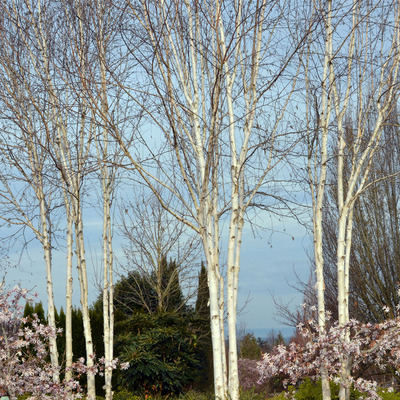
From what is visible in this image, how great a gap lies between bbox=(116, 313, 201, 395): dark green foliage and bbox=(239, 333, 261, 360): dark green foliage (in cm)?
438

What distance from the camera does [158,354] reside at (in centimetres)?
1161

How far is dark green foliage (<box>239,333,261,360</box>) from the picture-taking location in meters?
16.6

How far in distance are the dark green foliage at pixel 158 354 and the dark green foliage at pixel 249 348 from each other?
438 centimetres

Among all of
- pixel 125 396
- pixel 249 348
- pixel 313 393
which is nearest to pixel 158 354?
pixel 125 396

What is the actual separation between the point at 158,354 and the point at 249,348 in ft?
20.2

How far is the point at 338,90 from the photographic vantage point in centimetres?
767

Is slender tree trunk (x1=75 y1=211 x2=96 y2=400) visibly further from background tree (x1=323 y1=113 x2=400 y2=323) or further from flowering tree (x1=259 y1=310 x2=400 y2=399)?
background tree (x1=323 y1=113 x2=400 y2=323)

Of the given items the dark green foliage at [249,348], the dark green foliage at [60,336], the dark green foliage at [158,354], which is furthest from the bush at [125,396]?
the dark green foliage at [249,348]

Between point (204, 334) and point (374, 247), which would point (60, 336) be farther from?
point (374, 247)

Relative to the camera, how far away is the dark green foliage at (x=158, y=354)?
11.2m

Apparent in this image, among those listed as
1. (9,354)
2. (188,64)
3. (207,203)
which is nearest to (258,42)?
(188,64)

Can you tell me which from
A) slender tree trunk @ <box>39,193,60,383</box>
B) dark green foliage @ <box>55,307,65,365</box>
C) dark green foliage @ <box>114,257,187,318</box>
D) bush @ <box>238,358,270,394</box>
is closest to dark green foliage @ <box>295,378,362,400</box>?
slender tree trunk @ <box>39,193,60,383</box>

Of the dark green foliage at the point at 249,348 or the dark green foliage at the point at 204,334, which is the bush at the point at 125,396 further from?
the dark green foliage at the point at 249,348

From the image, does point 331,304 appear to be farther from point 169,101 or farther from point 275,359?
point 169,101
